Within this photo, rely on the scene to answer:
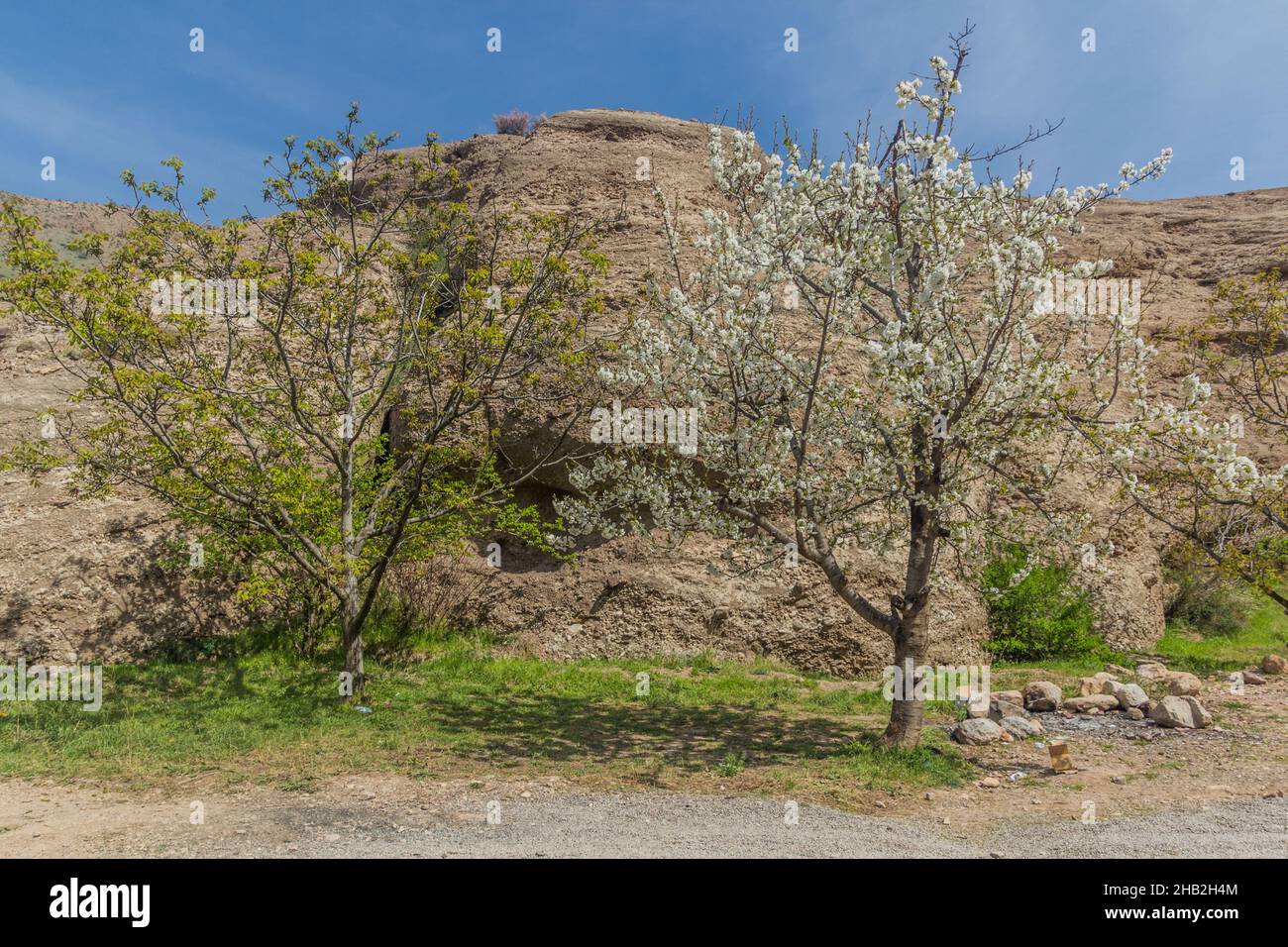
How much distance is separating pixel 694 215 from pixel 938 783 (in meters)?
15.3

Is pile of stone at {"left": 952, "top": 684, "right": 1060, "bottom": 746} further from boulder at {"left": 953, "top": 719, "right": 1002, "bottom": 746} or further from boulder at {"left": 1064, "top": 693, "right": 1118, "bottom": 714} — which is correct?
boulder at {"left": 1064, "top": 693, "right": 1118, "bottom": 714}

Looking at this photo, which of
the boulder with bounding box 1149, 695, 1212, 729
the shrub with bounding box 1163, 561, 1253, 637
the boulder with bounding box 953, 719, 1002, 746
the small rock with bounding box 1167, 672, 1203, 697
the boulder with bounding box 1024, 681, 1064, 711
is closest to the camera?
the boulder with bounding box 953, 719, 1002, 746

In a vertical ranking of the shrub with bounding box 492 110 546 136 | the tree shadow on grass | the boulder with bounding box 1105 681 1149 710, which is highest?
the shrub with bounding box 492 110 546 136

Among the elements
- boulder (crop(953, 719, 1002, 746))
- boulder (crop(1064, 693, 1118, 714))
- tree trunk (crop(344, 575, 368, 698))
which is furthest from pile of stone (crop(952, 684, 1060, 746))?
tree trunk (crop(344, 575, 368, 698))

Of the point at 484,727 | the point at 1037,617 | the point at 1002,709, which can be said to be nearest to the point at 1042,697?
the point at 1002,709

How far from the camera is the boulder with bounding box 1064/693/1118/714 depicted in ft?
38.3

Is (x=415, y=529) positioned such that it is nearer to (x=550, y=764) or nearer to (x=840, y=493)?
(x=550, y=764)

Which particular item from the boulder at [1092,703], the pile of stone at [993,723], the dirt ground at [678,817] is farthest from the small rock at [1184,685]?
the dirt ground at [678,817]

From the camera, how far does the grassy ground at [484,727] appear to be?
9.01 m

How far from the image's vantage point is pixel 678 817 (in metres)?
7.51

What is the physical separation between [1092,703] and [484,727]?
814cm

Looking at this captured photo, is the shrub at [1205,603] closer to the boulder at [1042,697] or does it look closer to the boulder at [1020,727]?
the boulder at [1042,697]

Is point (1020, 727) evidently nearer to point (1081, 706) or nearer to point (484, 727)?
point (1081, 706)

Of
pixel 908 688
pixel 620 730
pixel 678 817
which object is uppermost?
pixel 908 688
